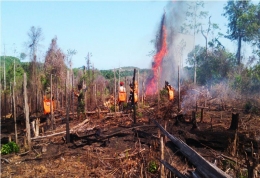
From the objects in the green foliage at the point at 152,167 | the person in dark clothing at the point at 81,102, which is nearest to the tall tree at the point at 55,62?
the person in dark clothing at the point at 81,102

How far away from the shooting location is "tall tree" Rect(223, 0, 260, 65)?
23.6 metres

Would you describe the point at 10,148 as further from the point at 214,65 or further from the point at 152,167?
the point at 214,65

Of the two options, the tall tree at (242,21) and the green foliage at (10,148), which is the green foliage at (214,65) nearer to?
the tall tree at (242,21)

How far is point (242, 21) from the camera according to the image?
24.3 m

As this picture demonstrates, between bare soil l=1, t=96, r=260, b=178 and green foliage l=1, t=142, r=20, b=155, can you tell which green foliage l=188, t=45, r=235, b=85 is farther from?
green foliage l=1, t=142, r=20, b=155

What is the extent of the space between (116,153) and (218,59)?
20388mm

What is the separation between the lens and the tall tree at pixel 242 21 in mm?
23609

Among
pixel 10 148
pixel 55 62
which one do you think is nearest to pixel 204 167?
pixel 10 148

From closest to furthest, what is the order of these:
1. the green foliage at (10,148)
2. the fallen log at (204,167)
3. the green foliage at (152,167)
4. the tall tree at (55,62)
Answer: the fallen log at (204,167) → the green foliage at (152,167) → the green foliage at (10,148) → the tall tree at (55,62)

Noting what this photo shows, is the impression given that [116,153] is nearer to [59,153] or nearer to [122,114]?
[59,153]

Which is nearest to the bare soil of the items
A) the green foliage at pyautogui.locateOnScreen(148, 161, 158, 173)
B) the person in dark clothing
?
the green foliage at pyautogui.locateOnScreen(148, 161, 158, 173)

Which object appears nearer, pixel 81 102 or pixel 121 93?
pixel 81 102

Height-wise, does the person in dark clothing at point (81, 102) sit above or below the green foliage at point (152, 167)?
above

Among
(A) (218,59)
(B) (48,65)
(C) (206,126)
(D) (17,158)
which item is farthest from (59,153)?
(A) (218,59)
